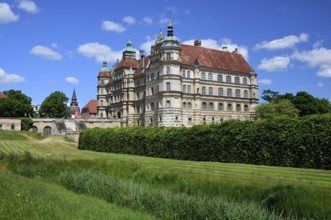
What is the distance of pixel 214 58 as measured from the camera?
83.1 meters

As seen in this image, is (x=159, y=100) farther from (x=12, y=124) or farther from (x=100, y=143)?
(x=12, y=124)

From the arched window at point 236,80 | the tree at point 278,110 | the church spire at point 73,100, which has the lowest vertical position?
the tree at point 278,110

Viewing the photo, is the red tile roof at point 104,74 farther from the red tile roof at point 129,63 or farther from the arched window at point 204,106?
the arched window at point 204,106

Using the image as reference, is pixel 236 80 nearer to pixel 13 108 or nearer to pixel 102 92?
pixel 102 92

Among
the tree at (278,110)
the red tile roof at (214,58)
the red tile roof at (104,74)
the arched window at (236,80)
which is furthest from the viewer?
the red tile roof at (104,74)

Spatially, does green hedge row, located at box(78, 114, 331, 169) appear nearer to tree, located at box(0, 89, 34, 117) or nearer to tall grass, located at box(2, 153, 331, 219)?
tall grass, located at box(2, 153, 331, 219)

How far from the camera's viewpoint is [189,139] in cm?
3222

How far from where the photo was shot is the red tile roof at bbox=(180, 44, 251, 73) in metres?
78.6

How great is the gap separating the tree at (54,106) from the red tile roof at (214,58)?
133ft

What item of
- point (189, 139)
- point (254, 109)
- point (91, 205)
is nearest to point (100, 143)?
point (189, 139)

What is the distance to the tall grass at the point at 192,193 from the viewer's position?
12273mm

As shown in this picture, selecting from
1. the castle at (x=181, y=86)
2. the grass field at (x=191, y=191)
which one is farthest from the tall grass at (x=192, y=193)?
the castle at (x=181, y=86)

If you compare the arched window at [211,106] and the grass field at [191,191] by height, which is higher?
the arched window at [211,106]

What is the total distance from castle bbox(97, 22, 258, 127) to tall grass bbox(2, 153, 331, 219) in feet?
162
